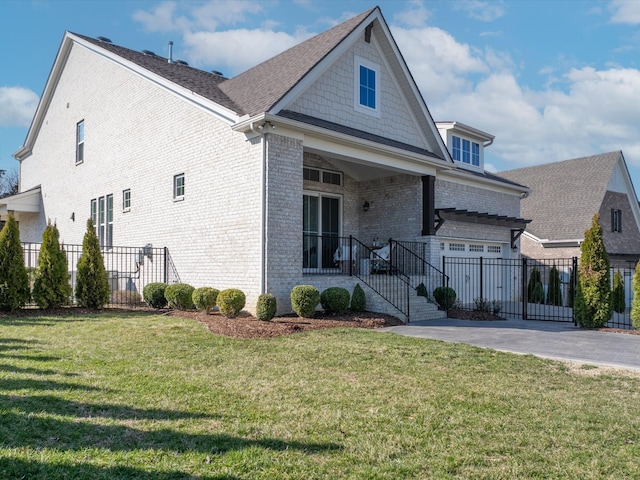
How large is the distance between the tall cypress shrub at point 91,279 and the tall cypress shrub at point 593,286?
1236 centimetres

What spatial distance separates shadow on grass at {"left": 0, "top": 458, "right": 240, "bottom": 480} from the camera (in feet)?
11.6

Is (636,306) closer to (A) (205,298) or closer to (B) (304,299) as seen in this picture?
(B) (304,299)

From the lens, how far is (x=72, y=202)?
69.4 ft

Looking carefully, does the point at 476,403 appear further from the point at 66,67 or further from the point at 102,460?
the point at 66,67

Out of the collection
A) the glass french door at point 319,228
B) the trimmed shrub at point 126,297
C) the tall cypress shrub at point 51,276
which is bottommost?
the trimmed shrub at point 126,297

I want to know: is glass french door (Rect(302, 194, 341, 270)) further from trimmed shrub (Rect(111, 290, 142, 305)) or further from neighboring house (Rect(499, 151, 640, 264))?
neighboring house (Rect(499, 151, 640, 264))

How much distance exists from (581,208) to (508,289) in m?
8.30

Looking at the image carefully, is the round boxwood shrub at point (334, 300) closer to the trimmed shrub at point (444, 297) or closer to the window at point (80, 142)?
the trimmed shrub at point (444, 297)

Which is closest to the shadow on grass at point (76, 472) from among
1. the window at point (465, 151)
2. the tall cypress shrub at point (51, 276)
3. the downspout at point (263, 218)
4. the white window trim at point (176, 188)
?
the downspout at point (263, 218)

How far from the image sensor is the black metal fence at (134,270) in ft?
50.3

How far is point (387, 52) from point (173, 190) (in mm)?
7798

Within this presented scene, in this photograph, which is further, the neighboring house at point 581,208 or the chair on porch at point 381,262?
the neighboring house at point 581,208

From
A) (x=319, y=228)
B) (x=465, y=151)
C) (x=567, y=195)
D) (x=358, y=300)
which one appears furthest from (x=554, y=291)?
(x=358, y=300)

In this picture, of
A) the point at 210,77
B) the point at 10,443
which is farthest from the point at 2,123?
the point at 10,443
